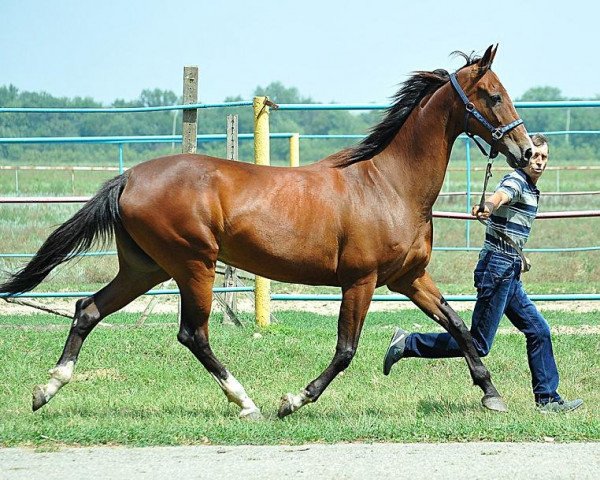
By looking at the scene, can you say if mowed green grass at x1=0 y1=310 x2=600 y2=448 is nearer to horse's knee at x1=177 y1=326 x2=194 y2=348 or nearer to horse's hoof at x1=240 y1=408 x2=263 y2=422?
horse's hoof at x1=240 y1=408 x2=263 y2=422

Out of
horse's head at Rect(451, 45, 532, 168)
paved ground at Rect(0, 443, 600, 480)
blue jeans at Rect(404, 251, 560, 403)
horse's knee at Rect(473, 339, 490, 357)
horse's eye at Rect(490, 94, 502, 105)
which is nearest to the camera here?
paved ground at Rect(0, 443, 600, 480)

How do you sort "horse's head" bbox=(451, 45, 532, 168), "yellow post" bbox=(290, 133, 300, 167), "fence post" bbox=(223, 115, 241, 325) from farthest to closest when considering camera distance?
"yellow post" bbox=(290, 133, 300, 167) < "fence post" bbox=(223, 115, 241, 325) < "horse's head" bbox=(451, 45, 532, 168)

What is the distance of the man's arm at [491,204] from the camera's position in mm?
6320

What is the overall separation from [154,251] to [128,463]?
1763mm

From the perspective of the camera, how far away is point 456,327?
6.96 m

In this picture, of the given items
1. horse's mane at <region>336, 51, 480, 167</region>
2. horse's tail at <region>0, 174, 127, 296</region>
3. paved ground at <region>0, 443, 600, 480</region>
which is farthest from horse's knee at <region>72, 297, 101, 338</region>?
horse's mane at <region>336, 51, 480, 167</region>

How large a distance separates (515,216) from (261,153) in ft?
12.6

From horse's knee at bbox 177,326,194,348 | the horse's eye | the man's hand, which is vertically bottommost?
horse's knee at bbox 177,326,194,348

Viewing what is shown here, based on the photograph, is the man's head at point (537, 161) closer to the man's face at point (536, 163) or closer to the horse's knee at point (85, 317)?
the man's face at point (536, 163)

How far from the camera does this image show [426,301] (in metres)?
7.04

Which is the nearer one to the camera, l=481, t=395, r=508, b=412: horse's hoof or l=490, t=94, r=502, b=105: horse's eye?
l=490, t=94, r=502, b=105: horse's eye

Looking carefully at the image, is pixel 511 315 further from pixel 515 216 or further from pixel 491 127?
pixel 491 127

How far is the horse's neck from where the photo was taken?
22.2ft

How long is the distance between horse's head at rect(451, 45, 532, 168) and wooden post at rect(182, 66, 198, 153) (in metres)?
3.89
